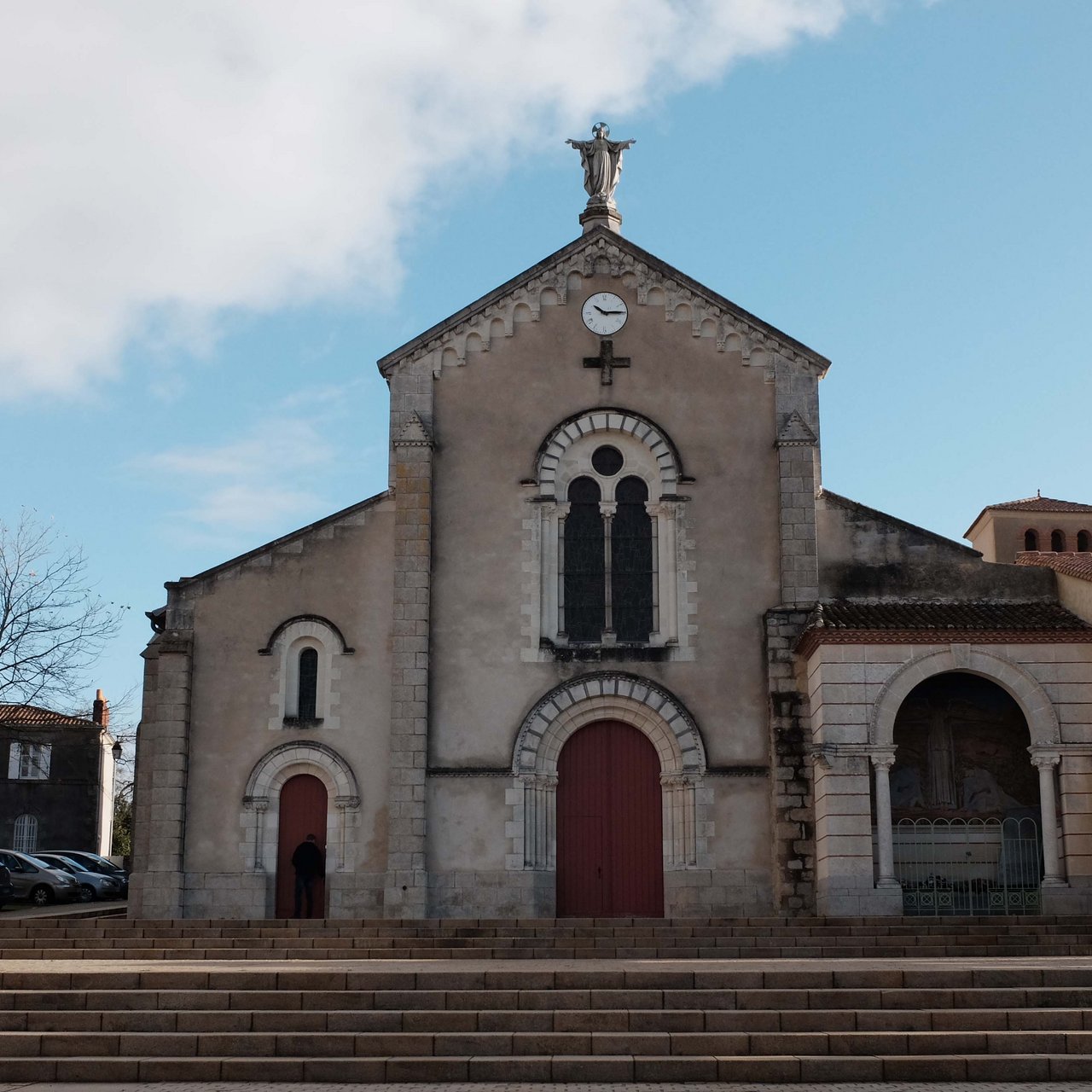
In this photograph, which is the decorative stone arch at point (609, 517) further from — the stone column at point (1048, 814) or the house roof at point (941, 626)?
the stone column at point (1048, 814)

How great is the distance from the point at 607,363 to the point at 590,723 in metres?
6.26

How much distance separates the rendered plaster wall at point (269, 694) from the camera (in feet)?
88.0

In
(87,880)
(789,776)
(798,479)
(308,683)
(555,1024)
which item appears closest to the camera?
(555,1024)

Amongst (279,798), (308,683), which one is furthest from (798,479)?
(279,798)

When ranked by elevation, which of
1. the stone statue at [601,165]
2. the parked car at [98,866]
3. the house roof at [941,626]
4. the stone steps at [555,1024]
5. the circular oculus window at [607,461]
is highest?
the stone statue at [601,165]

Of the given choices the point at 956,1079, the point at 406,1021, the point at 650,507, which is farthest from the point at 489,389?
the point at 956,1079

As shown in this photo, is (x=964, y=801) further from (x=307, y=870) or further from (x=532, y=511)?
(x=307, y=870)

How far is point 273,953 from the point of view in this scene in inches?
823

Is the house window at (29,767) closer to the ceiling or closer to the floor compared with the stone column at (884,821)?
closer to the ceiling

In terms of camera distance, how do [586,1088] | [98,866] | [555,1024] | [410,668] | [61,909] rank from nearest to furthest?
[586,1088] < [555,1024] < [410,668] < [61,909] < [98,866]

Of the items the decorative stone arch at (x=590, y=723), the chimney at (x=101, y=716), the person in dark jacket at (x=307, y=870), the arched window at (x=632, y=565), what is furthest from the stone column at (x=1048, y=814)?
the chimney at (x=101, y=716)

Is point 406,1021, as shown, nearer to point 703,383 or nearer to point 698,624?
point 698,624

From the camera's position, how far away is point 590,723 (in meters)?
27.4

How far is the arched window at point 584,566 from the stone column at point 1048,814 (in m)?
7.41
